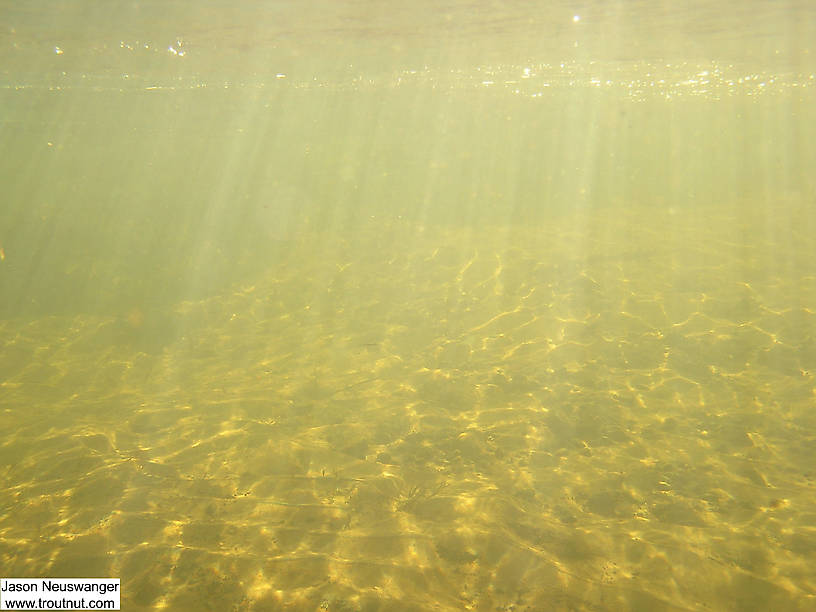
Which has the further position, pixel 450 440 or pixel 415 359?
pixel 415 359

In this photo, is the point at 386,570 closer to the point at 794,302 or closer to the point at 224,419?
the point at 224,419

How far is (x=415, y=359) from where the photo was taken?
10.9 metres

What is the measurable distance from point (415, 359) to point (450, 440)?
135 inches

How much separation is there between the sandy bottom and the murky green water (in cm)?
5

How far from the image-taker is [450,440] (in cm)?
758

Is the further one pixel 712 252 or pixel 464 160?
pixel 464 160

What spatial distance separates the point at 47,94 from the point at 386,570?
3179 centimetres

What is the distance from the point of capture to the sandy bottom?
4727 mm

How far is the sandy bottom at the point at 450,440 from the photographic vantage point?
473 centimetres

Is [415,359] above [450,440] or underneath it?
above

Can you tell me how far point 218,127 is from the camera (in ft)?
146

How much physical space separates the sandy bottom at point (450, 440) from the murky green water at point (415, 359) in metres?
0.05

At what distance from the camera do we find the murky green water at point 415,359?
4.96 metres

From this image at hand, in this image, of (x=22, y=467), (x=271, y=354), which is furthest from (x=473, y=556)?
(x=271, y=354)
